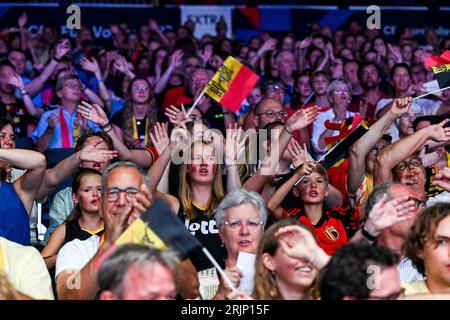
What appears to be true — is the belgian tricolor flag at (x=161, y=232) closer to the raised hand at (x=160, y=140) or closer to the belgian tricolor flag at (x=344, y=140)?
the raised hand at (x=160, y=140)

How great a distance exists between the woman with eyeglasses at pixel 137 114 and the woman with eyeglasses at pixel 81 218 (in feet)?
8.37

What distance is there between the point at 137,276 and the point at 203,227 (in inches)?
95.0

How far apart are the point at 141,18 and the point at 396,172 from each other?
8.79 metres

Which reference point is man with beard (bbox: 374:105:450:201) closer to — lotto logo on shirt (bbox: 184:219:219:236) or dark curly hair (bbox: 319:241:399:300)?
lotto logo on shirt (bbox: 184:219:219:236)

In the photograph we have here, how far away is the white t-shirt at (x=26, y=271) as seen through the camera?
5117 millimetres

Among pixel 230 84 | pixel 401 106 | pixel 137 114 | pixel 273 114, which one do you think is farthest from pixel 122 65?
pixel 401 106

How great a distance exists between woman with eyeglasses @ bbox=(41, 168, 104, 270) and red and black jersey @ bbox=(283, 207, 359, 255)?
1.28 metres

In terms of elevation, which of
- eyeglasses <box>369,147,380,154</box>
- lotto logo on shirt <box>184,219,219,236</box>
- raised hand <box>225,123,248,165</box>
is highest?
eyeglasses <box>369,147,380,154</box>

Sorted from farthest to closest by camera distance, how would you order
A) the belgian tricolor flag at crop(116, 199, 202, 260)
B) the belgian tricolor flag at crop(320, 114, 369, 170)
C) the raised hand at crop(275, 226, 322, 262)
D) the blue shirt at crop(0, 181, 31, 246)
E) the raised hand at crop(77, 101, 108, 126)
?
the belgian tricolor flag at crop(320, 114, 369, 170), the raised hand at crop(77, 101, 108, 126), the blue shirt at crop(0, 181, 31, 246), the raised hand at crop(275, 226, 322, 262), the belgian tricolor flag at crop(116, 199, 202, 260)

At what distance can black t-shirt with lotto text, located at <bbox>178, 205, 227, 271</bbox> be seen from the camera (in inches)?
250

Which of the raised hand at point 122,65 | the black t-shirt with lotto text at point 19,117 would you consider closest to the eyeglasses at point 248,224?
the black t-shirt with lotto text at point 19,117

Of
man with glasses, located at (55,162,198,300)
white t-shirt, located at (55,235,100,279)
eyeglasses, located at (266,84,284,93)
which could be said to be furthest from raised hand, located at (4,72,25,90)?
white t-shirt, located at (55,235,100,279)
